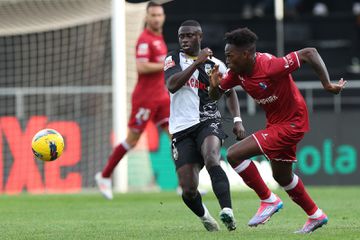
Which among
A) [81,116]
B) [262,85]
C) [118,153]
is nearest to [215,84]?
[262,85]

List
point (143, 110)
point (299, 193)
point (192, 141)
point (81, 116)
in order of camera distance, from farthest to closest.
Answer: point (81, 116)
point (143, 110)
point (192, 141)
point (299, 193)

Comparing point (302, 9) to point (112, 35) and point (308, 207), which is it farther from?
point (308, 207)

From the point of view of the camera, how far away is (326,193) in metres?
15.7

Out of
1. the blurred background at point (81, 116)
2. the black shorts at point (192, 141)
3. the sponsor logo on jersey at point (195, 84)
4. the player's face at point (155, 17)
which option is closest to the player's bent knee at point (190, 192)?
the black shorts at point (192, 141)

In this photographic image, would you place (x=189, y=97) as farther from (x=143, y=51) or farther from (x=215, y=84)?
(x=143, y=51)

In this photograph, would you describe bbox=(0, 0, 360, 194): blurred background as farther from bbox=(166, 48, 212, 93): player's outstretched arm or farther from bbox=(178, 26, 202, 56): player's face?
bbox=(166, 48, 212, 93): player's outstretched arm

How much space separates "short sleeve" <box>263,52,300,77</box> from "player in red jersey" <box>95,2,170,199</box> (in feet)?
18.3

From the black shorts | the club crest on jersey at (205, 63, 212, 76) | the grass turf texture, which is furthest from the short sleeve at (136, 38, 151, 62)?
the black shorts

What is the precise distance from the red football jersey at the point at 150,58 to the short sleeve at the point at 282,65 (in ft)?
18.4

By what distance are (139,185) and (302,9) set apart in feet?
20.0

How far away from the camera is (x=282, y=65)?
29.8ft

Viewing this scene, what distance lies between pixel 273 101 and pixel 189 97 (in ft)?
3.67

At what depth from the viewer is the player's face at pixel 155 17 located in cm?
1450

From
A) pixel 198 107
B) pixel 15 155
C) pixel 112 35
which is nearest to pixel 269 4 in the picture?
pixel 112 35
